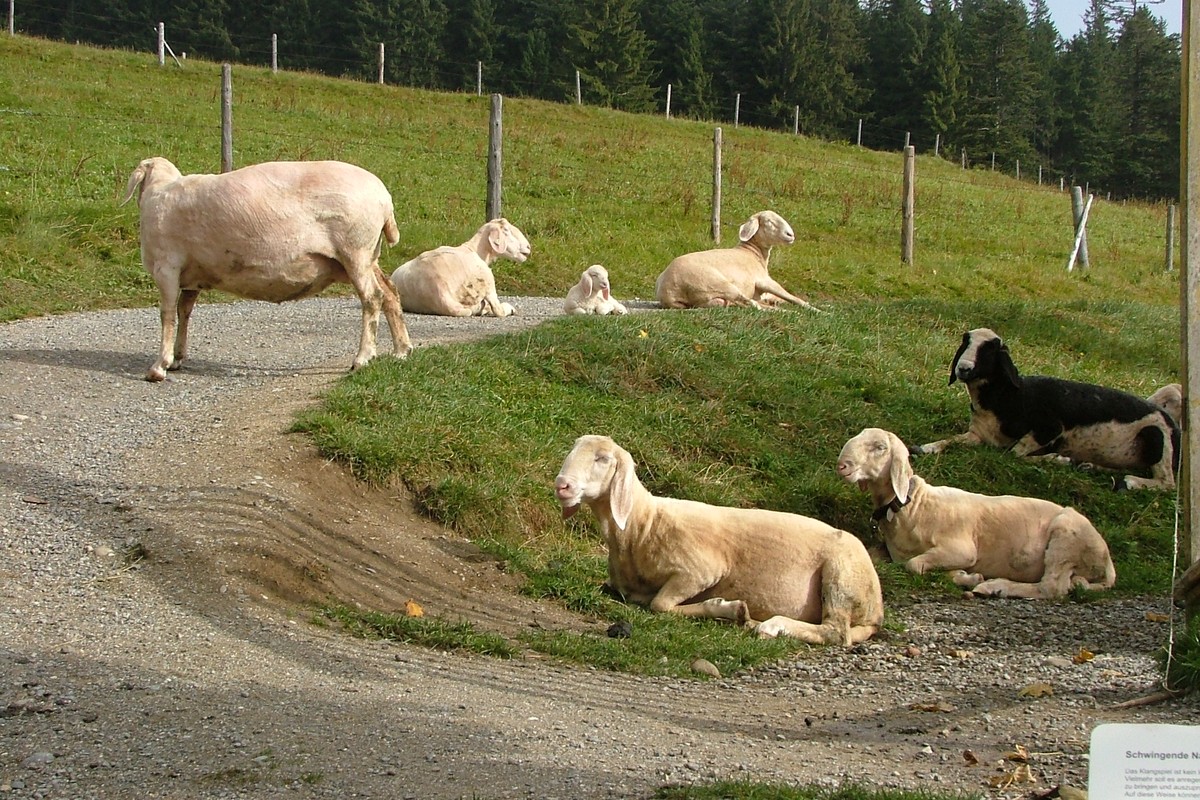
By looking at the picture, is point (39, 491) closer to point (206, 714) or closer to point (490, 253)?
point (206, 714)

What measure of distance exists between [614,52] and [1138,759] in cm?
6922

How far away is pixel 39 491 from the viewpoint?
7820 millimetres

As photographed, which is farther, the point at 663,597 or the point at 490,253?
the point at 490,253

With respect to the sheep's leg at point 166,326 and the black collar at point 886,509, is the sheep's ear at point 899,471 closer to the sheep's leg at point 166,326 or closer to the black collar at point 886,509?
the black collar at point 886,509

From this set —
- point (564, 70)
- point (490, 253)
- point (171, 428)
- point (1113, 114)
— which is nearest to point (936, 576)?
point (171, 428)

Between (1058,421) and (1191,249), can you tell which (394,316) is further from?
(1191,249)

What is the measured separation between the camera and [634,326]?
12320 millimetres

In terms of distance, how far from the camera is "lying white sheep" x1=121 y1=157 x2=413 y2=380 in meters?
9.88

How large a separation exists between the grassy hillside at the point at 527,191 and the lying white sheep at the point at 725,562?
8054 mm

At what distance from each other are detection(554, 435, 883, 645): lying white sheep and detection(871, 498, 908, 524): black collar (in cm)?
130

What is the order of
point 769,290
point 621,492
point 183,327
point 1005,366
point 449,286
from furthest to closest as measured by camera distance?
1. point 769,290
2. point 449,286
3. point 1005,366
4. point 183,327
5. point 621,492

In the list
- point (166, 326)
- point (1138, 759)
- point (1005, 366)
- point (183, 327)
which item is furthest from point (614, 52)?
point (1138, 759)

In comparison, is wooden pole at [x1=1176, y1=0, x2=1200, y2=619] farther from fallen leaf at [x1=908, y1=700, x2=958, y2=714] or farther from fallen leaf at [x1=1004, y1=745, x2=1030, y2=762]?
fallen leaf at [x1=1004, y1=745, x2=1030, y2=762]

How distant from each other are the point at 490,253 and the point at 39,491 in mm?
8533
